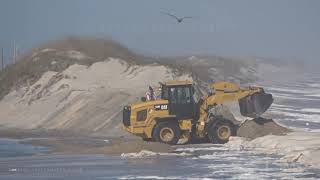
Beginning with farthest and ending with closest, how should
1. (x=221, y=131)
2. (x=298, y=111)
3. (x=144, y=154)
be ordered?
(x=298, y=111)
(x=221, y=131)
(x=144, y=154)

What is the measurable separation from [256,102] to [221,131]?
5.89 feet

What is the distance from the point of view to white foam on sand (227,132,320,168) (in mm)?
22203

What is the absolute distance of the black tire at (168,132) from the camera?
94.4 ft

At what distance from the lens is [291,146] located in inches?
1011

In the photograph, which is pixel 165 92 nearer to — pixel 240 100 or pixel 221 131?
pixel 221 131

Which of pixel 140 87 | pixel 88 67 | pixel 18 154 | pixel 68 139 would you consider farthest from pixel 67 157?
pixel 88 67

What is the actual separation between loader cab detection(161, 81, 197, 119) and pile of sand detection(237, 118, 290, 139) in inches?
123

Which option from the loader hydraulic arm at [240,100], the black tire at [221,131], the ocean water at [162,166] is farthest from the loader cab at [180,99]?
the ocean water at [162,166]

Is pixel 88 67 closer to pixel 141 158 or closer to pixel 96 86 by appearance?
pixel 96 86

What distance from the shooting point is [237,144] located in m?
27.8

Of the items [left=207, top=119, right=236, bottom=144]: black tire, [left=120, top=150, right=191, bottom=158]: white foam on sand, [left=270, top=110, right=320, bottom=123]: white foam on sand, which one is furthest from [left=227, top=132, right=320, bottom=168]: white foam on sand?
[left=270, top=110, right=320, bottom=123]: white foam on sand

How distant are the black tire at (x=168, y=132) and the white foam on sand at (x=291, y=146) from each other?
201 cm

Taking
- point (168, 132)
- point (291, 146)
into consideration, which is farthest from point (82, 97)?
point (291, 146)

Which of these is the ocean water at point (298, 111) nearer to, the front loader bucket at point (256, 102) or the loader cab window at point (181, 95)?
the front loader bucket at point (256, 102)
